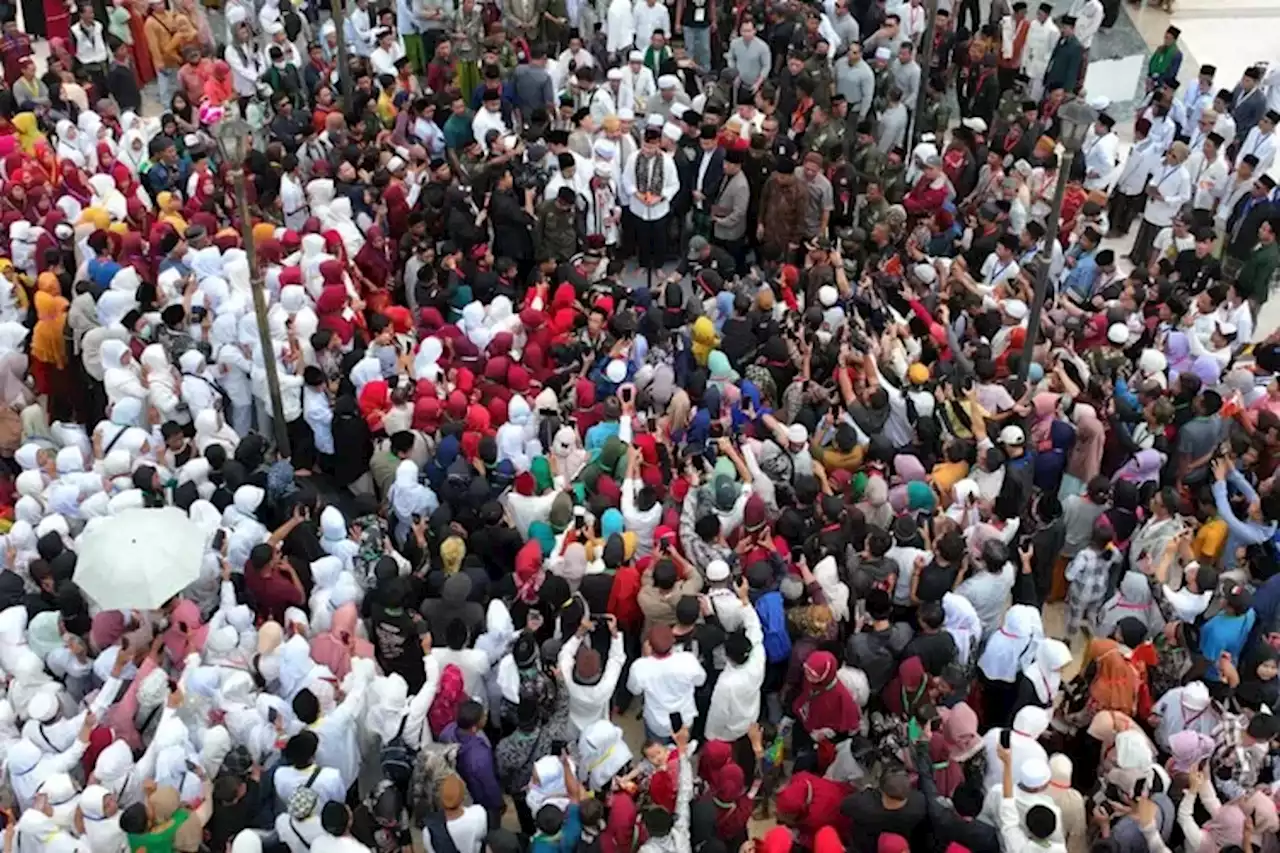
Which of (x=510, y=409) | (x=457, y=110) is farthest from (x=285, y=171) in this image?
(x=510, y=409)

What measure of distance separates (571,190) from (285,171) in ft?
8.66

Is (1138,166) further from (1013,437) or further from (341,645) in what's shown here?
(341,645)

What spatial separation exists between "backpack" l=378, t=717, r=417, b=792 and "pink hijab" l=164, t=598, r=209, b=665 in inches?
53.3

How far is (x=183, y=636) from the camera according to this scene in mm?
8547

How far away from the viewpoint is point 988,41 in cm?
1584

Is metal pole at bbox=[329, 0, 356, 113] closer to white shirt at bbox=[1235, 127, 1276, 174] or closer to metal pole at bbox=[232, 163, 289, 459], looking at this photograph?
metal pole at bbox=[232, 163, 289, 459]

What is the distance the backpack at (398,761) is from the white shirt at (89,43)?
36.8ft

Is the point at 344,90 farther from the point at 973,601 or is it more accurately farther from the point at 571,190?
the point at 973,601

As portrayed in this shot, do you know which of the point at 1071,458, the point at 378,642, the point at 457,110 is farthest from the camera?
the point at 457,110

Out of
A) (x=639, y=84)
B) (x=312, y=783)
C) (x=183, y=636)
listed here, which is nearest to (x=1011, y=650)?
(x=312, y=783)

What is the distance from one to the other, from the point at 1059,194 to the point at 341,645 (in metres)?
5.98

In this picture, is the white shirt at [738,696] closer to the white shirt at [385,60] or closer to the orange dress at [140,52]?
the white shirt at [385,60]

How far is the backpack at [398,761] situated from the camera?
8.06 m

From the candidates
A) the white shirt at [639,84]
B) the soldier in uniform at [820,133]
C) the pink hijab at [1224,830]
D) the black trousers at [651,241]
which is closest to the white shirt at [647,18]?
the white shirt at [639,84]
